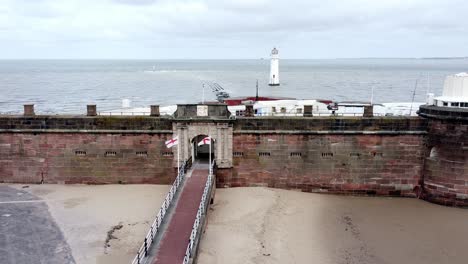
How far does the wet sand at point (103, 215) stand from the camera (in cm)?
1817

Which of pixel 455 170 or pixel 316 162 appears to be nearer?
pixel 455 170

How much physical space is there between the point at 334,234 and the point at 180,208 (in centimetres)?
716

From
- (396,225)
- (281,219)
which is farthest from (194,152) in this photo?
(396,225)

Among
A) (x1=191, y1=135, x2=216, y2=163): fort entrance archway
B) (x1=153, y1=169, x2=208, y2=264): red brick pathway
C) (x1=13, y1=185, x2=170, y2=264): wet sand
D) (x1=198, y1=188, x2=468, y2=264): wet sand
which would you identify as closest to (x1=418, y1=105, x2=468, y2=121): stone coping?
(x1=198, y1=188, x2=468, y2=264): wet sand

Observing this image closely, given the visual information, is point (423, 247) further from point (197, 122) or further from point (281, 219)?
point (197, 122)

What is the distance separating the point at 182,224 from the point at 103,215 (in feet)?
18.6

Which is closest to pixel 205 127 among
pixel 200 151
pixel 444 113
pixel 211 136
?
pixel 211 136

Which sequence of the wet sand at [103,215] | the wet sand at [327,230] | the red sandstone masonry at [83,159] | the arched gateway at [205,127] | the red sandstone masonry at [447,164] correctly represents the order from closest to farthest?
the wet sand at [103,215] → the wet sand at [327,230] → the red sandstone masonry at [447,164] → the arched gateway at [205,127] → the red sandstone masonry at [83,159]

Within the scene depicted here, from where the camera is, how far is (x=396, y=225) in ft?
71.4

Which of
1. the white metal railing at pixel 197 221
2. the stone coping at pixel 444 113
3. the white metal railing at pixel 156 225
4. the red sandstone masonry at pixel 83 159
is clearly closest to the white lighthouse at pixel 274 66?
the stone coping at pixel 444 113

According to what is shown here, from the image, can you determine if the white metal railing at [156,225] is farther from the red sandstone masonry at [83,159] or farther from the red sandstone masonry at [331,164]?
the red sandstone masonry at [331,164]

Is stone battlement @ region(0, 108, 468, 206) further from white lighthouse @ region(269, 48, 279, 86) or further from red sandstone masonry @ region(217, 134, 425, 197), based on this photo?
white lighthouse @ region(269, 48, 279, 86)

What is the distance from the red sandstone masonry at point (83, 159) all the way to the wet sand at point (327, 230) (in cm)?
439

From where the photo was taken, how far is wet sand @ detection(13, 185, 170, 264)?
18.2m
